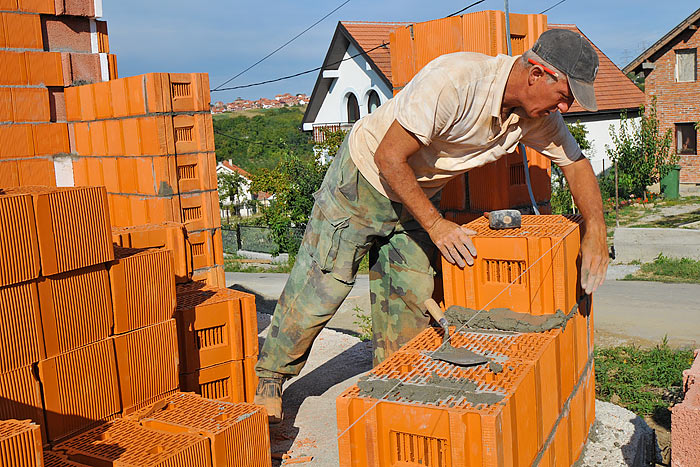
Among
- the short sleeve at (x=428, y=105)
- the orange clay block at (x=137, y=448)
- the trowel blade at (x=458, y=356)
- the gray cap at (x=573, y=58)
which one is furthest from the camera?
the orange clay block at (x=137, y=448)

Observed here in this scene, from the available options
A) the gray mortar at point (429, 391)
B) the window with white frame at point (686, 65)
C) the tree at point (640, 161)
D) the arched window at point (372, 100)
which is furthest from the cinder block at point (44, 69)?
the window with white frame at point (686, 65)

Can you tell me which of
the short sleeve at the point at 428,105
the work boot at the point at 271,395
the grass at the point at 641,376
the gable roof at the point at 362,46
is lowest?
the grass at the point at 641,376

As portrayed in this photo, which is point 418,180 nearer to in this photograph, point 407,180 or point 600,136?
point 407,180

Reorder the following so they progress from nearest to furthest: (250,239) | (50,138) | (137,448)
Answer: (137,448) → (50,138) → (250,239)

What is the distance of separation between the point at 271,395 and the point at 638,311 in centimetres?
585

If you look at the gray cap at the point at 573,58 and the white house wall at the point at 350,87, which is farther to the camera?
the white house wall at the point at 350,87

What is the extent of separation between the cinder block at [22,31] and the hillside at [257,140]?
33.5 metres

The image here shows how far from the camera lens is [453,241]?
323cm

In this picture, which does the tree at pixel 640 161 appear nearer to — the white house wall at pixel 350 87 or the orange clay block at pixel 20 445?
the white house wall at pixel 350 87

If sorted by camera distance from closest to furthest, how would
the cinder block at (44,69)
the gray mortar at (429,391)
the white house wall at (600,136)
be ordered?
1. the gray mortar at (429,391)
2. the cinder block at (44,69)
3. the white house wall at (600,136)

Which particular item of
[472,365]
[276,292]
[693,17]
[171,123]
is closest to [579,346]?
[472,365]

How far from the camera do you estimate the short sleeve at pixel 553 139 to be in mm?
3676

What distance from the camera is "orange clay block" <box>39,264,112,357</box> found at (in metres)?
3.52

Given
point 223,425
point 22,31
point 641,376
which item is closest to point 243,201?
point 22,31
